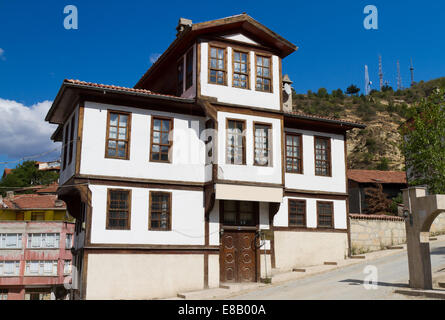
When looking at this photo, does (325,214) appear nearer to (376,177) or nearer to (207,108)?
(207,108)

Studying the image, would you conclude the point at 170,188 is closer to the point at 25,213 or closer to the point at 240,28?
the point at 240,28

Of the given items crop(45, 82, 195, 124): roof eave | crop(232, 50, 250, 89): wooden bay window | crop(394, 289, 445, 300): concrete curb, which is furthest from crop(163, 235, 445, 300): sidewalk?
crop(232, 50, 250, 89): wooden bay window

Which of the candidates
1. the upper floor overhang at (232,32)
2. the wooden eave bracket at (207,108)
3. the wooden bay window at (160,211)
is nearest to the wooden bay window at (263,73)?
the upper floor overhang at (232,32)

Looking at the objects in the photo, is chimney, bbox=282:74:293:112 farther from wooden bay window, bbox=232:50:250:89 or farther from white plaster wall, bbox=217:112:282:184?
wooden bay window, bbox=232:50:250:89

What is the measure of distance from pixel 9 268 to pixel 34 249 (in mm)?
3409

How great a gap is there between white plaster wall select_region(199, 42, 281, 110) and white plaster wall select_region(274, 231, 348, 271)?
19.9 ft

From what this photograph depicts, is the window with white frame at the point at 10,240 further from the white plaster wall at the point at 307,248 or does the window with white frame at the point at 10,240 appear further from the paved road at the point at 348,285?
the paved road at the point at 348,285

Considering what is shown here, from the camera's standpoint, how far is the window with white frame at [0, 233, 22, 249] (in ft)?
184

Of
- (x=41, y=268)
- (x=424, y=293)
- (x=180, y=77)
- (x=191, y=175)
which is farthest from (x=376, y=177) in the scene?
(x=41, y=268)

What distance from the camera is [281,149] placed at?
69.0 feet

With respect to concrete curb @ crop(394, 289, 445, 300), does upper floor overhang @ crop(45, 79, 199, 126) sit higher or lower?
higher

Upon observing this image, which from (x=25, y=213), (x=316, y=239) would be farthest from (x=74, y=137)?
(x=25, y=213)

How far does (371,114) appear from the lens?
267 feet

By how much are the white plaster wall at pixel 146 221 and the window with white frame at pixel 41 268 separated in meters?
43.6
